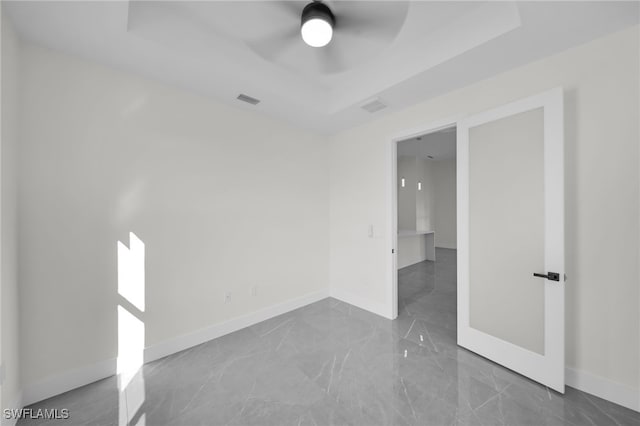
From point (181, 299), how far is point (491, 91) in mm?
3687

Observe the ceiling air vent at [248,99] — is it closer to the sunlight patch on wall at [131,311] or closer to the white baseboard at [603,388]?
the sunlight patch on wall at [131,311]

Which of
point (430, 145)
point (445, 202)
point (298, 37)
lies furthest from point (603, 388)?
point (445, 202)

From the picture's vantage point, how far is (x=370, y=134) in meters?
3.37

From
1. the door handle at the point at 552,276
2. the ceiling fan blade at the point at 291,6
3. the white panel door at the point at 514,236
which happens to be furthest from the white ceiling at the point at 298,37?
the door handle at the point at 552,276

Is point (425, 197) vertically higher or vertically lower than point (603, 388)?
higher

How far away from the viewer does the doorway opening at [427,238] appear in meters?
2.95

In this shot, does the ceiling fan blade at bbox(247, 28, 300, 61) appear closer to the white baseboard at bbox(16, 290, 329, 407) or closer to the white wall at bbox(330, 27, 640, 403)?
the white wall at bbox(330, 27, 640, 403)

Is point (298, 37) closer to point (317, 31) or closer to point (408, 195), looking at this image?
point (317, 31)

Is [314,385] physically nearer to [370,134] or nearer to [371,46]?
[371,46]

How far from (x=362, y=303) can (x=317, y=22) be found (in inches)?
128

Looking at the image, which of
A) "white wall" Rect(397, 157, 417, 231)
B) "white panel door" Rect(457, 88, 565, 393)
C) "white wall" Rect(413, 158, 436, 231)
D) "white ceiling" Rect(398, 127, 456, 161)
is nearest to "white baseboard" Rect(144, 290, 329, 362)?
"white panel door" Rect(457, 88, 565, 393)

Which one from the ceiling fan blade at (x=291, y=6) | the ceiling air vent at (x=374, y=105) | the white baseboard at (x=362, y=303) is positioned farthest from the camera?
the white baseboard at (x=362, y=303)

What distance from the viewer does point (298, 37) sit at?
1870 mm

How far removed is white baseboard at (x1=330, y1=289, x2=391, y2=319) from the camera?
10.4ft
